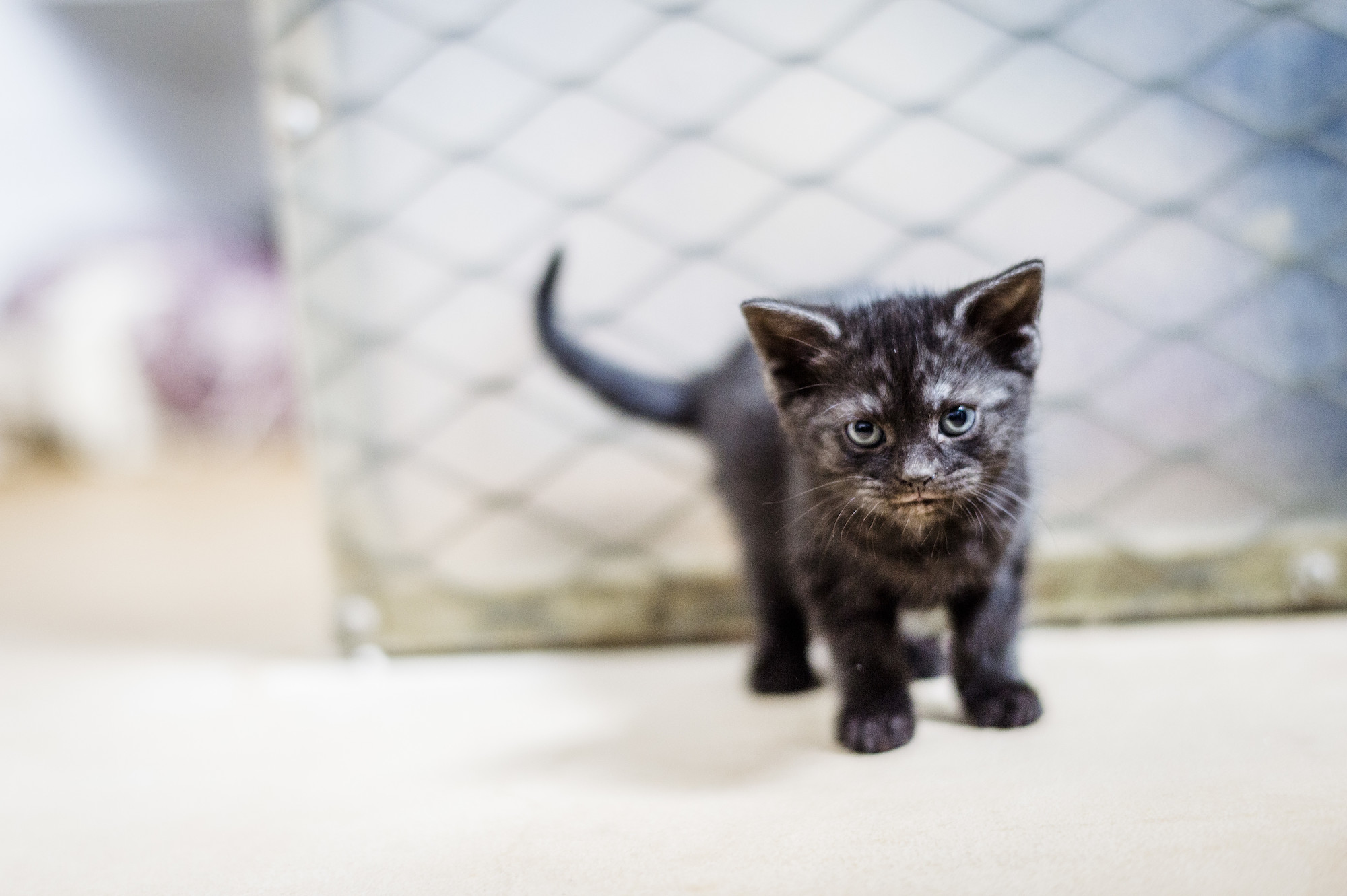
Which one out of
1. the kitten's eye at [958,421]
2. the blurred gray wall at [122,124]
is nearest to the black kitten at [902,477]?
the kitten's eye at [958,421]

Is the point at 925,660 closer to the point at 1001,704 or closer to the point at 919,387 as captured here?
the point at 1001,704

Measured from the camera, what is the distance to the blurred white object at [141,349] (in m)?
2.30

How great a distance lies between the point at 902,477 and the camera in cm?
81

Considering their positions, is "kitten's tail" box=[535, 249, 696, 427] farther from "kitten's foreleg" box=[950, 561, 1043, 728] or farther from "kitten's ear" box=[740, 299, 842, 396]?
"kitten's foreleg" box=[950, 561, 1043, 728]

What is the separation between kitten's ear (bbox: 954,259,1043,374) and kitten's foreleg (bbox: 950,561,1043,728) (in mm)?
206

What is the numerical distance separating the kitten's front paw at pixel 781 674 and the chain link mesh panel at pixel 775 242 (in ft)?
0.49

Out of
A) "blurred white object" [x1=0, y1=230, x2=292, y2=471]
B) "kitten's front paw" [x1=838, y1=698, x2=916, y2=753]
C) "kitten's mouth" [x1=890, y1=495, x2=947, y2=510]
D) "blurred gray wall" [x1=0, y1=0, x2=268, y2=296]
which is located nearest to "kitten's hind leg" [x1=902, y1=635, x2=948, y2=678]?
"kitten's front paw" [x1=838, y1=698, x2=916, y2=753]

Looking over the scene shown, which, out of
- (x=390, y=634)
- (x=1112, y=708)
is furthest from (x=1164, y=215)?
(x=390, y=634)

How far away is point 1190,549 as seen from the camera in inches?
45.1

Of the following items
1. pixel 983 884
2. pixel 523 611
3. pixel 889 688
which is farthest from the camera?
pixel 523 611

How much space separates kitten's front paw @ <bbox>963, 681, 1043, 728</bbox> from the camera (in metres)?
0.91

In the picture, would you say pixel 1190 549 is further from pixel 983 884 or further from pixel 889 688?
pixel 983 884

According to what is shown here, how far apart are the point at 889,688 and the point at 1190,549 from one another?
463 millimetres

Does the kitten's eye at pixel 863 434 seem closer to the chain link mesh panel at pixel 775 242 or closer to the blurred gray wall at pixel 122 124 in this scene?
the chain link mesh panel at pixel 775 242
